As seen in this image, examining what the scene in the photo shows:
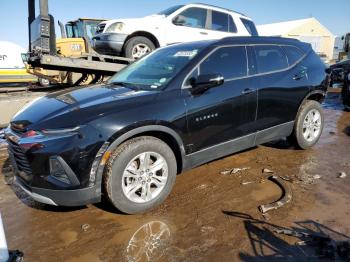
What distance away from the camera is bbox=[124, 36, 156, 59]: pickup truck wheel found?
25.6 ft

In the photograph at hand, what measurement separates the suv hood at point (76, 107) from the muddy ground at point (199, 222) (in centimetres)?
105

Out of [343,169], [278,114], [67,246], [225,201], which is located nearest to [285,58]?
[278,114]

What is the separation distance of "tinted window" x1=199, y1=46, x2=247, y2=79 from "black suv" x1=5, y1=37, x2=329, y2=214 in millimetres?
14

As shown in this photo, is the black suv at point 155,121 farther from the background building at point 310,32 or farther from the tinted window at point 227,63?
the background building at point 310,32

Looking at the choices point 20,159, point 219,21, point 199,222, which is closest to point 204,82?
point 199,222

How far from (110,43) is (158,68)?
4.32 meters

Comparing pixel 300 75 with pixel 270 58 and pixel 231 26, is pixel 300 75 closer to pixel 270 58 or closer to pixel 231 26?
pixel 270 58

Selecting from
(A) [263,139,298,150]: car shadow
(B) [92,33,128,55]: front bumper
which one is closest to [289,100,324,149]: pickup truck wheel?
(A) [263,139,298,150]: car shadow

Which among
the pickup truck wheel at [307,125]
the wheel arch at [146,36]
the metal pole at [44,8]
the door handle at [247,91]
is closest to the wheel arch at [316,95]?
the pickup truck wheel at [307,125]

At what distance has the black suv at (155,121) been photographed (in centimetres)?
289

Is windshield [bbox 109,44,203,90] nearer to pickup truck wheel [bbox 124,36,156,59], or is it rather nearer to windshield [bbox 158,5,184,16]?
pickup truck wheel [bbox 124,36,156,59]

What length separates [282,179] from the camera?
4.08m

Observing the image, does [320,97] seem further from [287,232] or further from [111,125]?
[111,125]

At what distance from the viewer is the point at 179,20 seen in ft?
27.4
